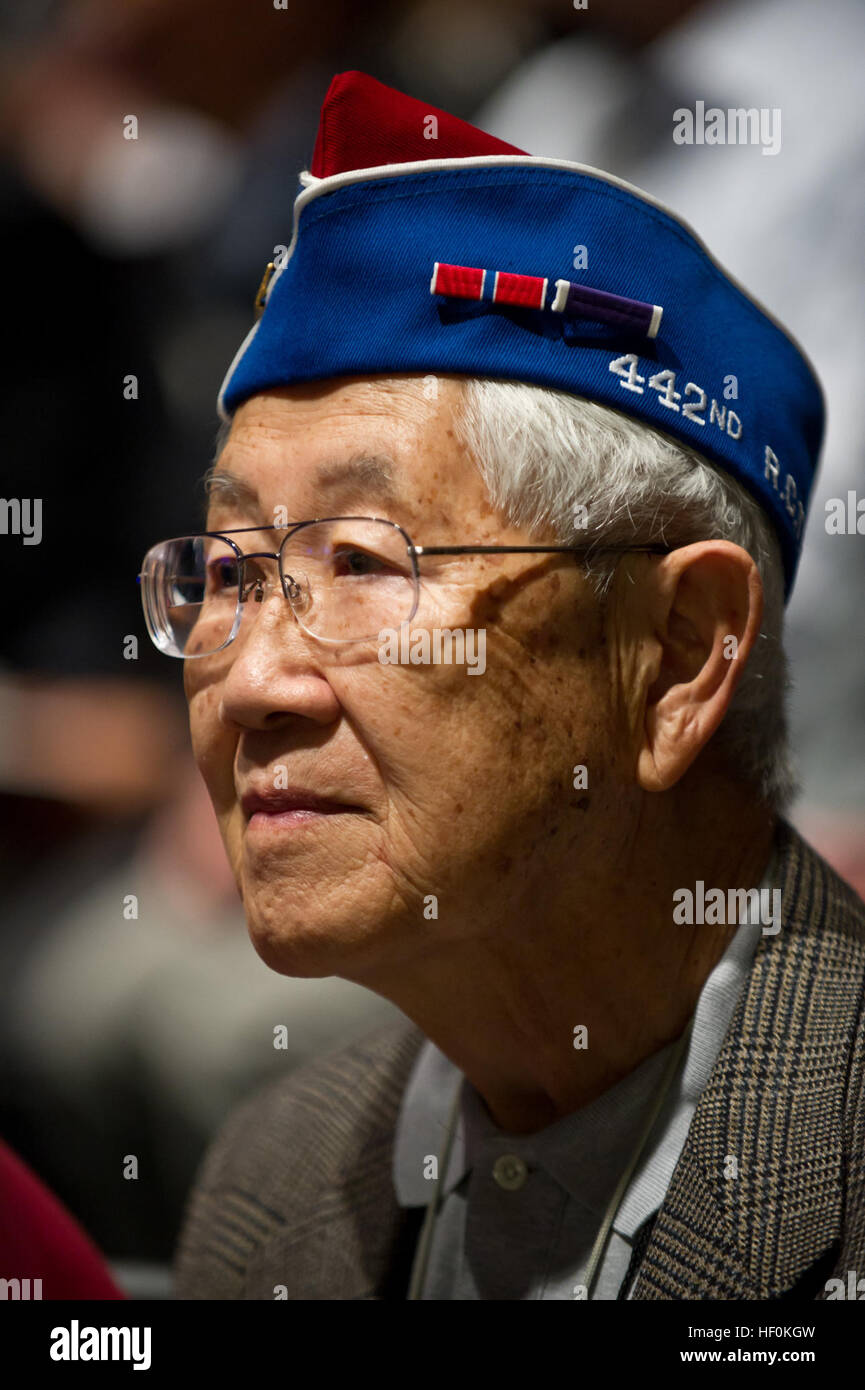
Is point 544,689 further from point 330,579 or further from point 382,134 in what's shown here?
point 382,134

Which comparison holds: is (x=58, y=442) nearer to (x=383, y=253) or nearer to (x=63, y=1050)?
(x=383, y=253)


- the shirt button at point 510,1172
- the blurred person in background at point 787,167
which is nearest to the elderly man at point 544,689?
the shirt button at point 510,1172

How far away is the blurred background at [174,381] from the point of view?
5.44 feet

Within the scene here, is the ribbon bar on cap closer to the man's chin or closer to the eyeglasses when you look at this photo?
the eyeglasses

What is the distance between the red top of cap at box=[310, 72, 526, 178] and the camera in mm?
1248

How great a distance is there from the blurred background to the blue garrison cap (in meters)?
0.46

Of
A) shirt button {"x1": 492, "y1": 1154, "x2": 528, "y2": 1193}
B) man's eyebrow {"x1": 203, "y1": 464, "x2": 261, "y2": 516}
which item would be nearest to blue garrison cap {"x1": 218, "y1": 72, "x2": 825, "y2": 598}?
man's eyebrow {"x1": 203, "y1": 464, "x2": 261, "y2": 516}

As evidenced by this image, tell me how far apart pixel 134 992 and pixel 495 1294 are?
2.79ft

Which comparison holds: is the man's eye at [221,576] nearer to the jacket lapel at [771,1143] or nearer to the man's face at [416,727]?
the man's face at [416,727]

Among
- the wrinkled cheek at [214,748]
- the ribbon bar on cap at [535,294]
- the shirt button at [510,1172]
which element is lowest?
the shirt button at [510,1172]

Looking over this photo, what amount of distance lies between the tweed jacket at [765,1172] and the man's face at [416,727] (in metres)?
0.26

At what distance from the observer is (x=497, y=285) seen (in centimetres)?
118
